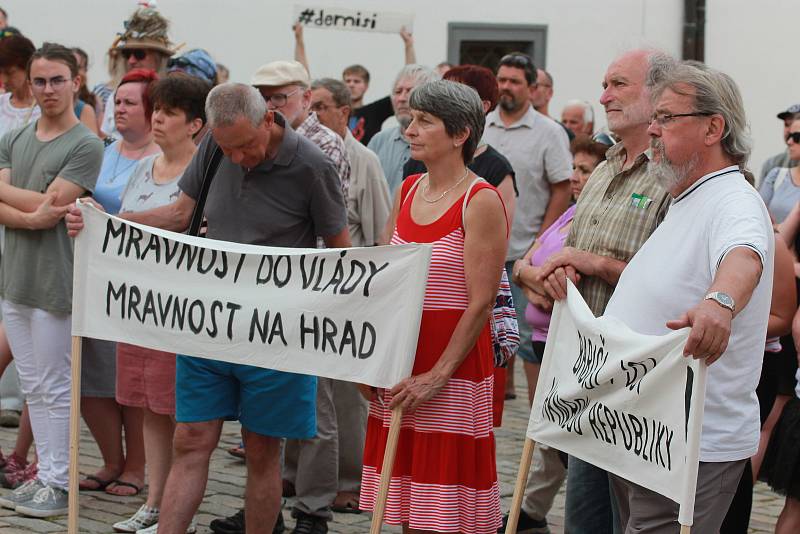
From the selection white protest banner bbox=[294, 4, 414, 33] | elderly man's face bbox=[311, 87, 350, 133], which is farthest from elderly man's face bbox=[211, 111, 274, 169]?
white protest banner bbox=[294, 4, 414, 33]

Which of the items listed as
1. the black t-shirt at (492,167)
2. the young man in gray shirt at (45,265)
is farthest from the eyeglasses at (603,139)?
the young man in gray shirt at (45,265)

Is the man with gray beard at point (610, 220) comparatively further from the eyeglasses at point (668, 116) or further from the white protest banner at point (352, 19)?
the white protest banner at point (352, 19)

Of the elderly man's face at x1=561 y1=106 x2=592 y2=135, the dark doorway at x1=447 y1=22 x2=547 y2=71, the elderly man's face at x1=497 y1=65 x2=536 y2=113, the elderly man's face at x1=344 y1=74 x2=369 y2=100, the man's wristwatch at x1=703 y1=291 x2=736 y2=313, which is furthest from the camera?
the dark doorway at x1=447 y1=22 x2=547 y2=71

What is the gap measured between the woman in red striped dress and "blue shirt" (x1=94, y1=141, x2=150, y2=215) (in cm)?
217

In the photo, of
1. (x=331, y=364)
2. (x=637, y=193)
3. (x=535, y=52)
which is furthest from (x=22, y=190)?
(x=535, y=52)

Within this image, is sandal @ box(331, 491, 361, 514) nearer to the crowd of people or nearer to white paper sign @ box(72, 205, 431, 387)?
the crowd of people

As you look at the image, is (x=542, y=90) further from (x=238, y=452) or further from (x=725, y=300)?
(x=725, y=300)

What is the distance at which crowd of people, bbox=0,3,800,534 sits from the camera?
3.74 meters

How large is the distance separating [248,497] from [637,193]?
6.75 ft

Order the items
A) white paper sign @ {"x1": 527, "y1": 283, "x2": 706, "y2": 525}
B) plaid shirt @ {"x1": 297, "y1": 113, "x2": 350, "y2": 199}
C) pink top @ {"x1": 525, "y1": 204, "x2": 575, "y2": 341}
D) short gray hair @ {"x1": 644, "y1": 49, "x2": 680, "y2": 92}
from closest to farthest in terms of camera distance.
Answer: white paper sign @ {"x1": 527, "y1": 283, "x2": 706, "y2": 525}
short gray hair @ {"x1": 644, "y1": 49, "x2": 680, "y2": 92}
pink top @ {"x1": 525, "y1": 204, "x2": 575, "y2": 341}
plaid shirt @ {"x1": 297, "y1": 113, "x2": 350, "y2": 199}

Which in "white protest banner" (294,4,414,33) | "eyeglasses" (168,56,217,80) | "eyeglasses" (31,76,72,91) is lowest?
"eyeglasses" (31,76,72,91)

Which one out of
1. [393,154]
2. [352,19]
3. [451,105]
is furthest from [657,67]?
[352,19]

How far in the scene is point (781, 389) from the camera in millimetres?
6422

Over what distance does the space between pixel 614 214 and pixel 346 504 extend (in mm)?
2720
